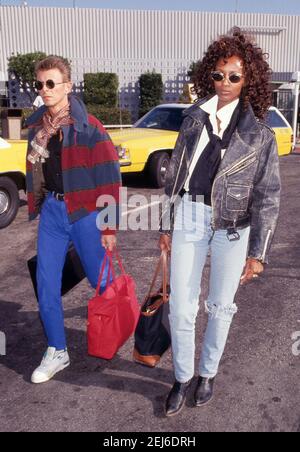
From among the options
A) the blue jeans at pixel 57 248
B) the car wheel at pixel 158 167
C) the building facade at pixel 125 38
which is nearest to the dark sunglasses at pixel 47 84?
the blue jeans at pixel 57 248

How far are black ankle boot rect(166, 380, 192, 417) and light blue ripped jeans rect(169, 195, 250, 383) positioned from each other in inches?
6.9

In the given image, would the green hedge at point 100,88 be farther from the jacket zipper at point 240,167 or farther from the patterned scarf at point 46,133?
the jacket zipper at point 240,167

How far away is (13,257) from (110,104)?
1986 cm

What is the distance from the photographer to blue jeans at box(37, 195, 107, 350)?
319cm

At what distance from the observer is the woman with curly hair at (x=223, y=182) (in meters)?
2.65

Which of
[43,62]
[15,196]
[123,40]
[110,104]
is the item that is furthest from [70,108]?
[123,40]

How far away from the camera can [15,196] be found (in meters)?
6.99

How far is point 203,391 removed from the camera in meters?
3.07

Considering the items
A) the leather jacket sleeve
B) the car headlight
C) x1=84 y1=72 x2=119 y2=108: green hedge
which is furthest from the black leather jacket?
x1=84 y1=72 x2=119 y2=108: green hedge

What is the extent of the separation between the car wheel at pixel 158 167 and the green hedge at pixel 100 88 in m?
15.7

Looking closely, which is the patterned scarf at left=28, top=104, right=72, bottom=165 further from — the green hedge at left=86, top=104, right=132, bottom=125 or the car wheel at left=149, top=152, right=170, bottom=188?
the green hedge at left=86, top=104, right=132, bottom=125

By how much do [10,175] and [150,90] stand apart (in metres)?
19.0

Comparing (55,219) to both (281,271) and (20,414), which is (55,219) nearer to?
(20,414)
